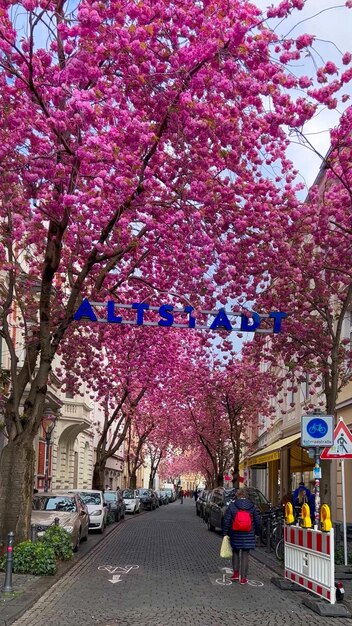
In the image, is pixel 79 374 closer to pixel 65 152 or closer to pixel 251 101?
pixel 65 152

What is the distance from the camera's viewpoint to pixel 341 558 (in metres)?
14.5

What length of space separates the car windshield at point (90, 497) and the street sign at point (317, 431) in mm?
14457

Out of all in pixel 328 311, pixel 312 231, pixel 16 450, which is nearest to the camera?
pixel 16 450

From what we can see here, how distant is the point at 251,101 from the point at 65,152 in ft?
10.1

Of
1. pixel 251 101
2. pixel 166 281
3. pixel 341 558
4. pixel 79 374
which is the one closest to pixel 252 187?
pixel 251 101

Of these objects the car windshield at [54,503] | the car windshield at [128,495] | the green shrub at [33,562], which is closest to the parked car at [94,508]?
the car windshield at [54,503]

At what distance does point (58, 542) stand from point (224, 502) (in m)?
11.8

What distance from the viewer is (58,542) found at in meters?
14.0

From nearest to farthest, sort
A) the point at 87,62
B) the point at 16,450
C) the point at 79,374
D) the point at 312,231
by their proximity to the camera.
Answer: the point at 87,62, the point at 16,450, the point at 312,231, the point at 79,374

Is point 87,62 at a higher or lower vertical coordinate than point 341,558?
higher

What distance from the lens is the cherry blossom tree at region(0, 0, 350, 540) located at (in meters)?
10.1

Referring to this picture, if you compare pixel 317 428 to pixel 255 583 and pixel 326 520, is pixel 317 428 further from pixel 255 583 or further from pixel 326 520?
pixel 255 583

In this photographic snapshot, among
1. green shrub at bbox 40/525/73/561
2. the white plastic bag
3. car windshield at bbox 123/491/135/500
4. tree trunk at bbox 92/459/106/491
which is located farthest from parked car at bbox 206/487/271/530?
car windshield at bbox 123/491/135/500

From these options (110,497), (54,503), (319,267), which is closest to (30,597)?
(54,503)
